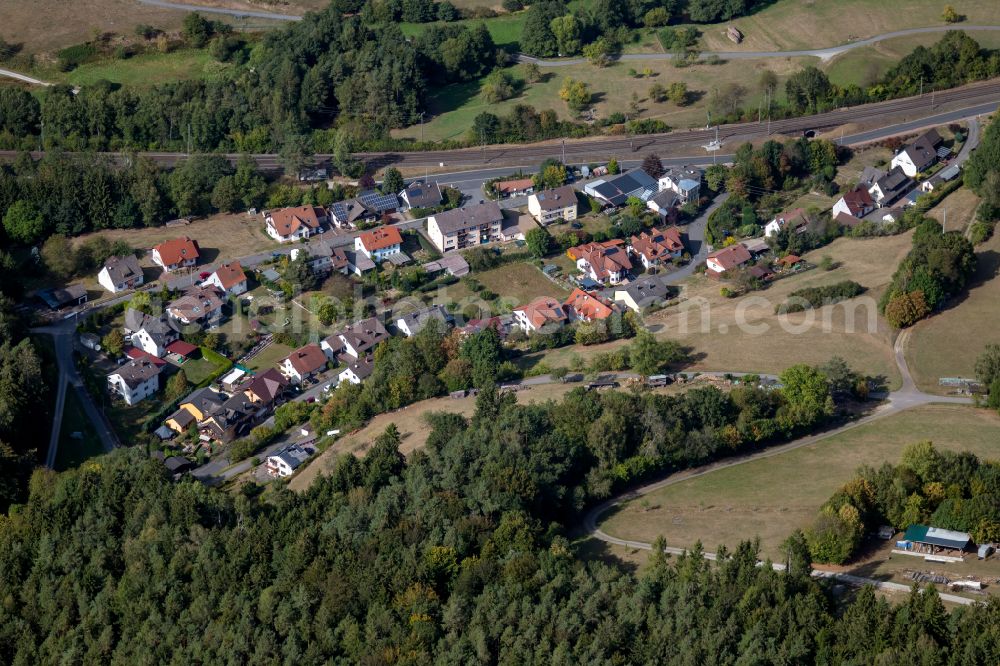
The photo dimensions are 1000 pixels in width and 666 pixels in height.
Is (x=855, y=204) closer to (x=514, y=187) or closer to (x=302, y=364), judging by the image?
(x=514, y=187)

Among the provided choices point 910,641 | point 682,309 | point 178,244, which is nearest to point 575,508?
point 910,641

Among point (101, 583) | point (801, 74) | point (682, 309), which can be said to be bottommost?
point (101, 583)

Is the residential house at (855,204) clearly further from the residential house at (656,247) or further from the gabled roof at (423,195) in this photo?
the gabled roof at (423,195)

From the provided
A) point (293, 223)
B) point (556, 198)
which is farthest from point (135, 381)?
point (556, 198)

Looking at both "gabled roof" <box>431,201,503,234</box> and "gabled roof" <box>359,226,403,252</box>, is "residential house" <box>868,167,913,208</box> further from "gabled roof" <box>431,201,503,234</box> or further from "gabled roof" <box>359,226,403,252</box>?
"gabled roof" <box>359,226,403,252</box>

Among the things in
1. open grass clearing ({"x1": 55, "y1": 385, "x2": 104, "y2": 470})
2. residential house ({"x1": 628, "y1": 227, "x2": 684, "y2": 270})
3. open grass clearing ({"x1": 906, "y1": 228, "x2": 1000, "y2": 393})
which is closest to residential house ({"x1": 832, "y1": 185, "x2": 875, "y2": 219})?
residential house ({"x1": 628, "y1": 227, "x2": 684, "y2": 270})

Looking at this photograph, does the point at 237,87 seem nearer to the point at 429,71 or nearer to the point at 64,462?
the point at 429,71
